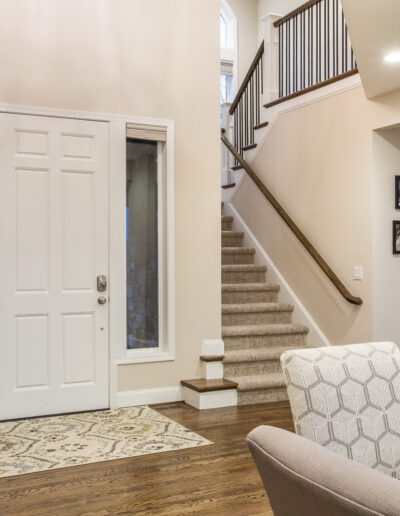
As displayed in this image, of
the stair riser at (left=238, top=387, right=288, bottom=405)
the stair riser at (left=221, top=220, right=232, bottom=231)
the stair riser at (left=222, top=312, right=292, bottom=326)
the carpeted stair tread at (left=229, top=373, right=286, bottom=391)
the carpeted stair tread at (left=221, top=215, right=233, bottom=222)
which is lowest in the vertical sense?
the stair riser at (left=238, top=387, right=288, bottom=405)

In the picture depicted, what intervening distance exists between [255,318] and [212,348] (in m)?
0.97

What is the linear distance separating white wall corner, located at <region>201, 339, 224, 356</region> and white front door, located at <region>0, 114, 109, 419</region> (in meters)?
0.84

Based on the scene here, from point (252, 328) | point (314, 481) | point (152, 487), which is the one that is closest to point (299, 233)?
point (252, 328)

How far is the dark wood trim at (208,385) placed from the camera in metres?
4.49

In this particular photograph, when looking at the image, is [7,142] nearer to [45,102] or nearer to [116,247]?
[45,102]

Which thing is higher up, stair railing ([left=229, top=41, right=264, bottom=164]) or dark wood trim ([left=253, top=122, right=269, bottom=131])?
stair railing ([left=229, top=41, right=264, bottom=164])

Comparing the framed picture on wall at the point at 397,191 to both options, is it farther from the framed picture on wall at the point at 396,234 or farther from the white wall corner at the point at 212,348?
the white wall corner at the point at 212,348

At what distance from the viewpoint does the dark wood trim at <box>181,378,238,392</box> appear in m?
4.49

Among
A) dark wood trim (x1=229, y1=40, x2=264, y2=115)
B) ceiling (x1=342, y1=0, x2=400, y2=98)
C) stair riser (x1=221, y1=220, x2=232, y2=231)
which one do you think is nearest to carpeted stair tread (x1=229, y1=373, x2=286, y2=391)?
ceiling (x1=342, y1=0, x2=400, y2=98)

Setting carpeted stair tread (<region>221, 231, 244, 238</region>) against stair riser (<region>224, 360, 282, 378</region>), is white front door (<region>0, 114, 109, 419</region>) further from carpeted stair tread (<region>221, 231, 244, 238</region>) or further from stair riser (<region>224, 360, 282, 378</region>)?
carpeted stair tread (<region>221, 231, 244, 238</region>)

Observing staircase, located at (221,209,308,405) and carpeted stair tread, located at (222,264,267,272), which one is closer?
staircase, located at (221,209,308,405)

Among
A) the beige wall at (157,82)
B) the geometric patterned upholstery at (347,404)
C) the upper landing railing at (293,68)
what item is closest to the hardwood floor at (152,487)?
the geometric patterned upholstery at (347,404)

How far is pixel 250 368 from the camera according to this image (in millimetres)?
4988

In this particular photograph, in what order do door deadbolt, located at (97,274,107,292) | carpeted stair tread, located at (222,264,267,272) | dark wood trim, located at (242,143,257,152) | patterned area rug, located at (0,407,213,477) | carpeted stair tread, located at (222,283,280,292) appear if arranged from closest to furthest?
patterned area rug, located at (0,407,213,477) → door deadbolt, located at (97,274,107,292) → carpeted stair tread, located at (222,283,280,292) → carpeted stair tread, located at (222,264,267,272) → dark wood trim, located at (242,143,257,152)
